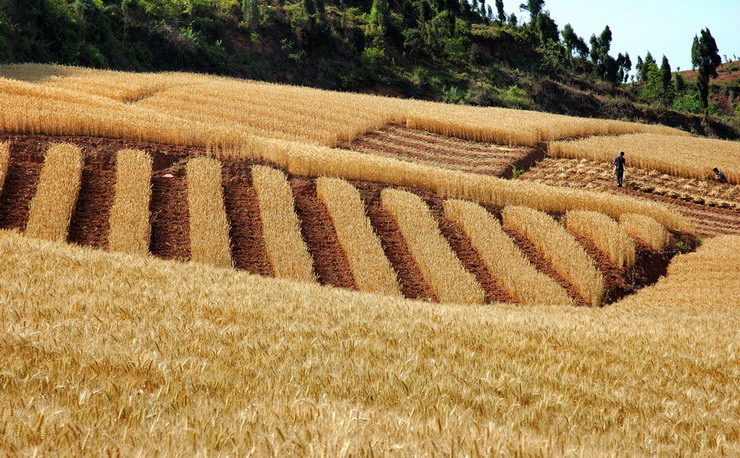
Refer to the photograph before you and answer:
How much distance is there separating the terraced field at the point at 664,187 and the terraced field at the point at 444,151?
1184 millimetres

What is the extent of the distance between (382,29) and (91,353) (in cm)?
8618

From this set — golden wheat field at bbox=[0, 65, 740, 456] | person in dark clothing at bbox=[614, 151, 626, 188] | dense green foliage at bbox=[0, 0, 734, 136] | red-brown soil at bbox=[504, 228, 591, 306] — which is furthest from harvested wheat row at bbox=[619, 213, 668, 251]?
dense green foliage at bbox=[0, 0, 734, 136]

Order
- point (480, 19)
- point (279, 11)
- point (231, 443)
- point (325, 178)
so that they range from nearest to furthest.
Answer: point (231, 443), point (325, 178), point (279, 11), point (480, 19)

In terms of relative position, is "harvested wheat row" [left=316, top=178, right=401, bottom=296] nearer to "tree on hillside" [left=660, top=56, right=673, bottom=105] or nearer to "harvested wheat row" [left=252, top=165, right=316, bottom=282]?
"harvested wheat row" [left=252, top=165, right=316, bottom=282]

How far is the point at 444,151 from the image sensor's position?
117 ft

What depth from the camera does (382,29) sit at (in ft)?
283

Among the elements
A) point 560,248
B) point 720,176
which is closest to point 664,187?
point 720,176

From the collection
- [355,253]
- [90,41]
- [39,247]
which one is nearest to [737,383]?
[39,247]

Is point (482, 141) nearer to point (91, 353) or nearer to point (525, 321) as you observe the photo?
point (525, 321)

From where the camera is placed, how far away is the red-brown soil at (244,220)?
55.6 feet

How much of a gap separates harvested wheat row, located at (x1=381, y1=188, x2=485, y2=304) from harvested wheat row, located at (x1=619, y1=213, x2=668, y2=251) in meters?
7.44

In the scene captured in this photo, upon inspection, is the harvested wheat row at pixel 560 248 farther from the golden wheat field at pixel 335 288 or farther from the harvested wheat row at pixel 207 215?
the harvested wheat row at pixel 207 215

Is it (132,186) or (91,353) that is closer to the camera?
(91,353)

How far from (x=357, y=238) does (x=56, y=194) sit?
8.71 metres
